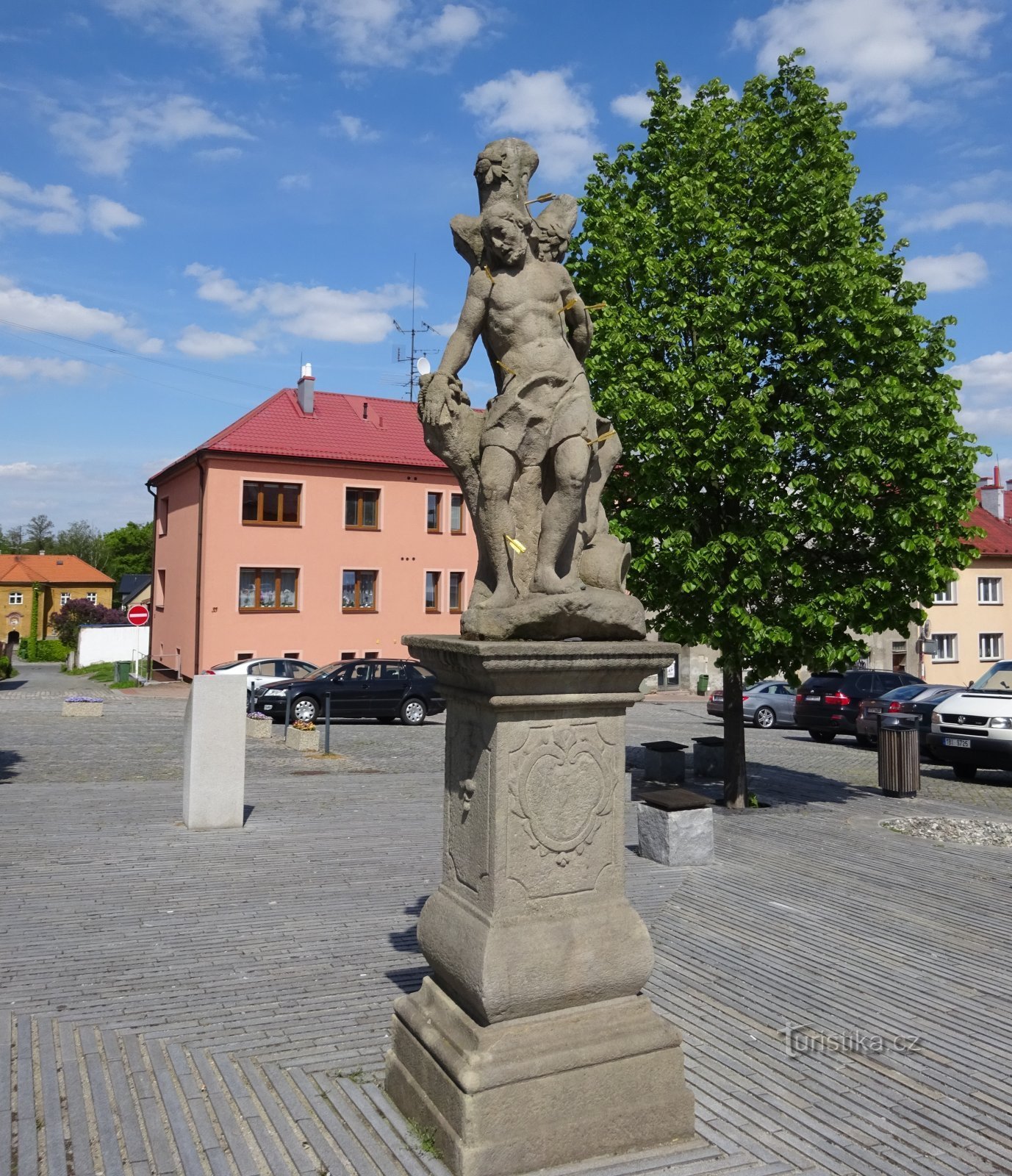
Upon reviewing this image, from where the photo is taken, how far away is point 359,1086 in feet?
14.9

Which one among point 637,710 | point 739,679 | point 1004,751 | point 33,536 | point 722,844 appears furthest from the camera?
point 33,536

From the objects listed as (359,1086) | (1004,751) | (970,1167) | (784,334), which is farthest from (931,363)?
(359,1086)

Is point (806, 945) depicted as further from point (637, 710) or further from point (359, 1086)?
point (637, 710)

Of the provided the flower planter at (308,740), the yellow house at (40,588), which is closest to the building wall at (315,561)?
the flower planter at (308,740)

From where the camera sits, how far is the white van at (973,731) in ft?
51.1

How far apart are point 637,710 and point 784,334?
19169mm

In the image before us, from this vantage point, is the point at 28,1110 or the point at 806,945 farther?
the point at 806,945

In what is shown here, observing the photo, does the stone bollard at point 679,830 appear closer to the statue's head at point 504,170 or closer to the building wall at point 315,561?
the statue's head at point 504,170

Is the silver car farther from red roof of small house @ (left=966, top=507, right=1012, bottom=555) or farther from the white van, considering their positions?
red roof of small house @ (left=966, top=507, right=1012, bottom=555)

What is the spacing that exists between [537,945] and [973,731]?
13.9 m

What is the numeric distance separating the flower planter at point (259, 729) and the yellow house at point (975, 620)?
28.5 meters

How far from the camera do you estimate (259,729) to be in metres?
19.5

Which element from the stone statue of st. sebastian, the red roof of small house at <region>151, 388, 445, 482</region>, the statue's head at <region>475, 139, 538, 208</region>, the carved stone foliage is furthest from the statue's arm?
the red roof of small house at <region>151, 388, 445, 482</region>

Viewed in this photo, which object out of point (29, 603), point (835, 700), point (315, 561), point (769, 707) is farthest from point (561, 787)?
point (29, 603)
